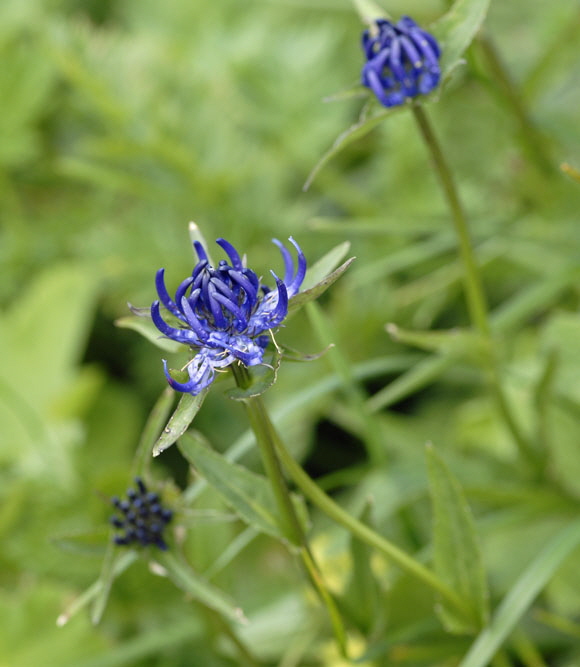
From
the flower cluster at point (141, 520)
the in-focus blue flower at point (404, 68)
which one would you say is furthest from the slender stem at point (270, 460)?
the in-focus blue flower at point (404, 68)

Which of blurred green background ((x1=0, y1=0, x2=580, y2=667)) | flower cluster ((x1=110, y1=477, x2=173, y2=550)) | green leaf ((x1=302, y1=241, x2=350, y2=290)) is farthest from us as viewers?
blurred green background ((x1=0, y1=0, x2=580, y2=667))

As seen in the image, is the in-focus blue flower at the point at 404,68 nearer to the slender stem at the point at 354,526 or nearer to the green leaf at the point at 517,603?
the slender stem at the point at 354,526

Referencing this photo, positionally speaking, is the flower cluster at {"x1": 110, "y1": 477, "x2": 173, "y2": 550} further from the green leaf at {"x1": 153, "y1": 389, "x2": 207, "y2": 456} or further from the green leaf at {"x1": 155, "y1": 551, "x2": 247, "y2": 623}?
the green leaf at {"x1": 153, "y1": 389, "x2": 207, "y2": 456}

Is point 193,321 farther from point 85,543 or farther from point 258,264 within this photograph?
point 258,264

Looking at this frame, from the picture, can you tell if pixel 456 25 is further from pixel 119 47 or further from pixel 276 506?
pixel 119 47

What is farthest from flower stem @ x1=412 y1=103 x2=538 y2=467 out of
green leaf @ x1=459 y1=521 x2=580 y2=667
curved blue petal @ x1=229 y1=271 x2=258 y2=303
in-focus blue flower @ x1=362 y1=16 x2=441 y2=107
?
curved blue petal @ x1=229 y1=271 x2=258 y2=303

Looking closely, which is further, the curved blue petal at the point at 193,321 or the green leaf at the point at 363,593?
the green leaf at the point at 363,593

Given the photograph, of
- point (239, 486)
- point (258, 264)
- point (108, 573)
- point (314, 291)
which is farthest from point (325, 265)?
point (258, 264)
